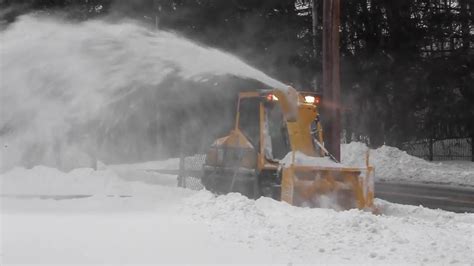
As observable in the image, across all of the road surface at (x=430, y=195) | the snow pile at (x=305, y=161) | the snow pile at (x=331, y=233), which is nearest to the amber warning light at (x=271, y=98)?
the snow pile at (x=305, y=161)

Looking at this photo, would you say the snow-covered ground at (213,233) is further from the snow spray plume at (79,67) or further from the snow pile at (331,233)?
the snow spray plume at (79,67)

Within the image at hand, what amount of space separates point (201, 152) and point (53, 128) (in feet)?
16.4

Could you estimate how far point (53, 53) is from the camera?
10.1 m

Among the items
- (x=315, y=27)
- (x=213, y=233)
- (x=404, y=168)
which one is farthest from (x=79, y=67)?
(x=315, y=27)

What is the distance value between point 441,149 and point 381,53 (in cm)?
521

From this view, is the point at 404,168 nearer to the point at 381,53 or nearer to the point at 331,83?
the point at 381,53

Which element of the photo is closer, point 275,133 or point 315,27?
point 275,133

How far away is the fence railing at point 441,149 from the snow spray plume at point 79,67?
17.0 m

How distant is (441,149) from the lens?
2661 cm

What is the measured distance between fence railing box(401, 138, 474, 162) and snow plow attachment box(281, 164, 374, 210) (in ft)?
56.0

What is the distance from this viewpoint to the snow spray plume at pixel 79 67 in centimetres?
1007

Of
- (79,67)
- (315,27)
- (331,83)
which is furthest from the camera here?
(315,27)

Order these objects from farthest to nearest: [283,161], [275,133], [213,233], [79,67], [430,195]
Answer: [430,195]
[275,133]
[79,67]
[283,161]
[213,233]

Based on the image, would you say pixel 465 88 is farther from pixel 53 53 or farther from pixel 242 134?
pixel 53 53
